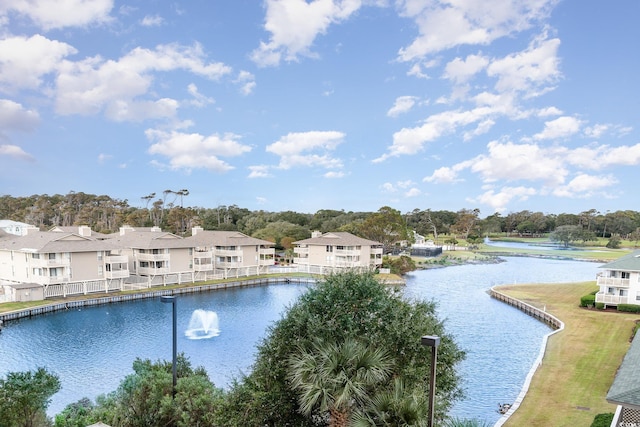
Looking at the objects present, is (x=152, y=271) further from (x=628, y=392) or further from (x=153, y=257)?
(x=628, y=392)

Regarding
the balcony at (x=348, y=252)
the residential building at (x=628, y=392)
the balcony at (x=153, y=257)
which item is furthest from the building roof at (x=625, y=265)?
the balcony at (x=153, y=257)

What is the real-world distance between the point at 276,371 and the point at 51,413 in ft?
43.9

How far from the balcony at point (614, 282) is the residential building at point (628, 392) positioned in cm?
2632

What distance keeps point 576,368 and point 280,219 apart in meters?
89.4

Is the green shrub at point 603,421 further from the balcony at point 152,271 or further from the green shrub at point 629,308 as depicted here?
the balcony at point 152,271

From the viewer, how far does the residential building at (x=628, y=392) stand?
11055mm

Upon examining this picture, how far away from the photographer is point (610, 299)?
38.7 m

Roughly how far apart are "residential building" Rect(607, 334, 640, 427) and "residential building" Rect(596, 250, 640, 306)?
2621 centimetres

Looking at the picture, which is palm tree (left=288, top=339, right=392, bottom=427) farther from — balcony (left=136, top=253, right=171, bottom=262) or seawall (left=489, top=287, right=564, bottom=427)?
balcony (left=136, top=253, right=171, bottom=262)

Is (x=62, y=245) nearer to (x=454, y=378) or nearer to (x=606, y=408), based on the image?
(x=454, y=378)

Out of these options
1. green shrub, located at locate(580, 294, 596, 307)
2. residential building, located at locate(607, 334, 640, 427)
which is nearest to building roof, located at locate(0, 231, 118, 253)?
residential building, located at locate(607, 334, 640, 427)

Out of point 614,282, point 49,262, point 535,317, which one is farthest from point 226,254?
point 614,282

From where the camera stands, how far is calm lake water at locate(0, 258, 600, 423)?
22484 millimetres

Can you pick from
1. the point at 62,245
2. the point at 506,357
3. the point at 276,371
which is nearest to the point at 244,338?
the point at 506,357
